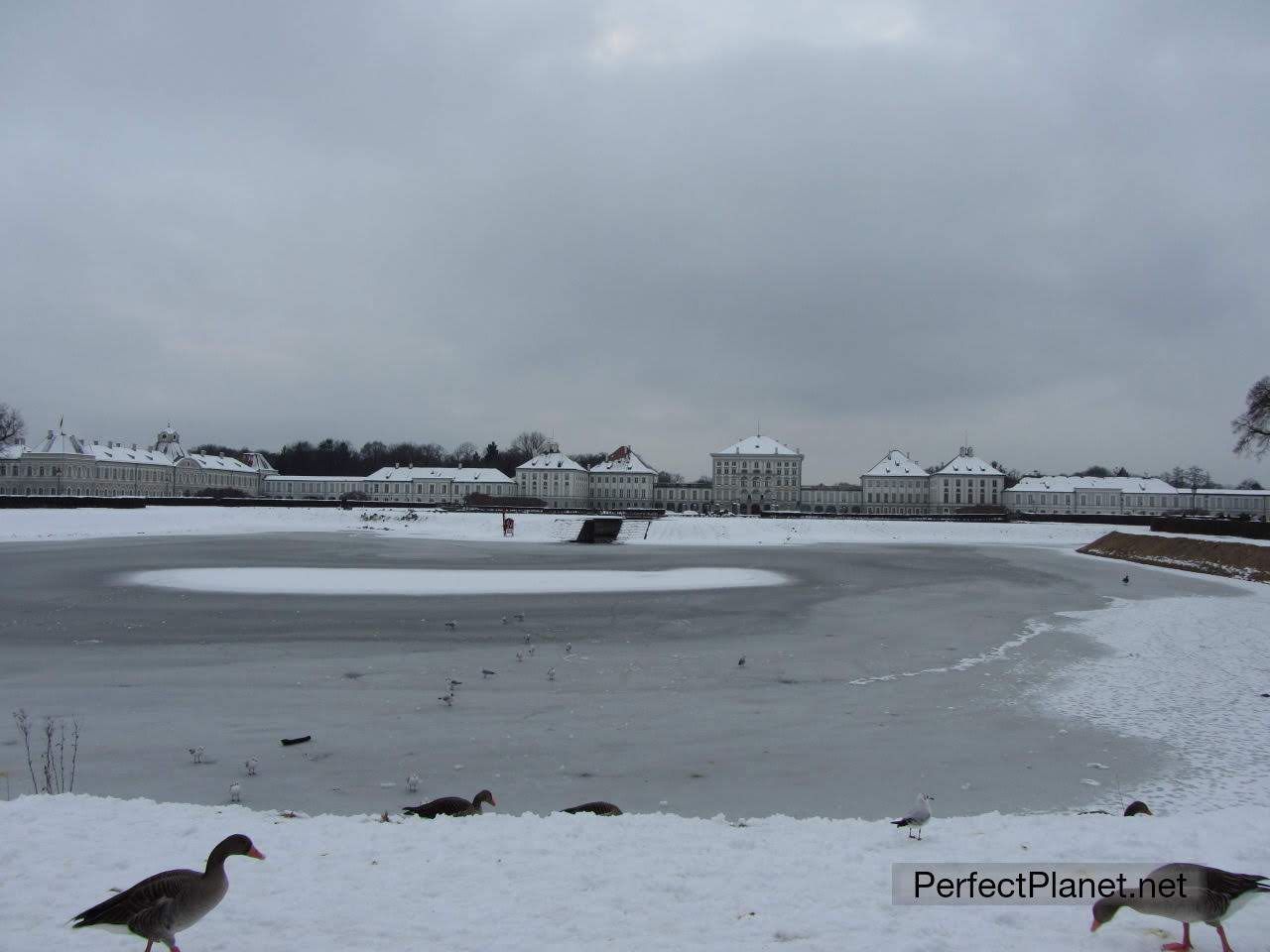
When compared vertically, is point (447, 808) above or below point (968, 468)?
below

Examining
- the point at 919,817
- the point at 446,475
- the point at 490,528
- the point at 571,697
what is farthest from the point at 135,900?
the point at 446,475

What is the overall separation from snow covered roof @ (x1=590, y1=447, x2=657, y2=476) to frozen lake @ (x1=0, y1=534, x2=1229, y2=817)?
381ft

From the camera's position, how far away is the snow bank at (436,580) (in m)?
26.5

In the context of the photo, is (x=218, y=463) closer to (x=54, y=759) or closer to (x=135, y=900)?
(x=54, y=759)

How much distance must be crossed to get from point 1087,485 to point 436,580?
136 m

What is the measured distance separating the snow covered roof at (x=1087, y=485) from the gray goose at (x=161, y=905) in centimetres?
14991

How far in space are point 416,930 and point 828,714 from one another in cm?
803

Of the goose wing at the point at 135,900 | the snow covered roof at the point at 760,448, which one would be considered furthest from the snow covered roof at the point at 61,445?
the goose wing at the point at 135,900

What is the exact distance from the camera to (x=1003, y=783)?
916 cm

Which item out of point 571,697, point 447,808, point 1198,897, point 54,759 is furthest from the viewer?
point 571,697

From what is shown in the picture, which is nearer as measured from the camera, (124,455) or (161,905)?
(161,905)

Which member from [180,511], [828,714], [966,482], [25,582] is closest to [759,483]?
[966,482]

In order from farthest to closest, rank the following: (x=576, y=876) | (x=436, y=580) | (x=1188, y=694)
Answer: (x=436, y=580) → (x=1188, y=694) → (x=576, y=876)

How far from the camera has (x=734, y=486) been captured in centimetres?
13775
